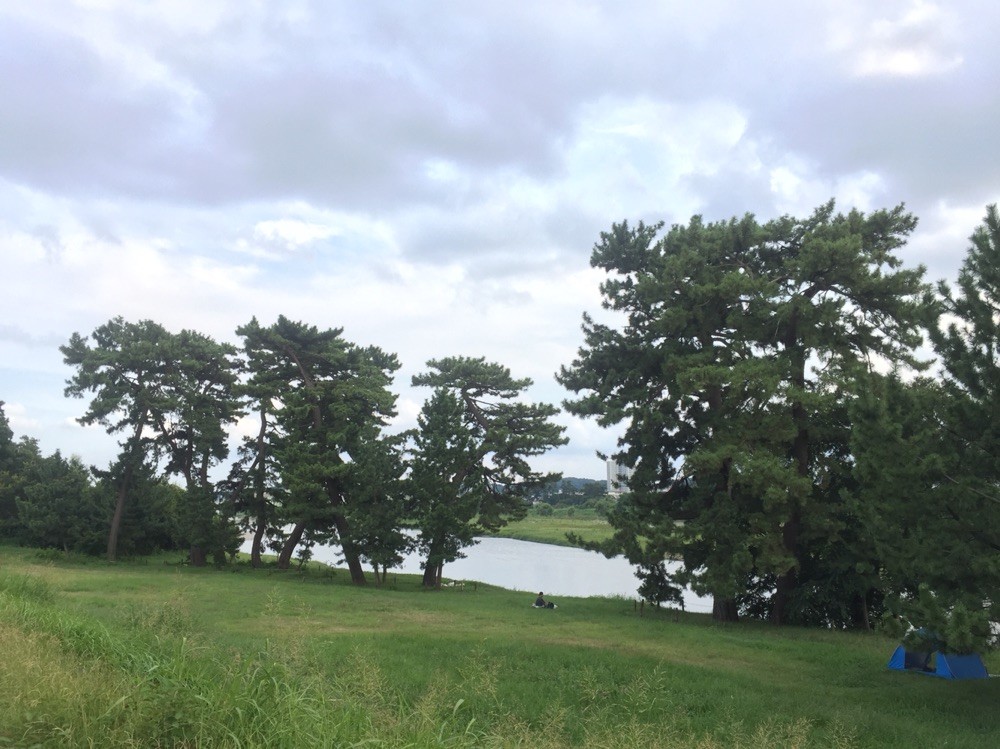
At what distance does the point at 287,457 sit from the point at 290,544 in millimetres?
4791

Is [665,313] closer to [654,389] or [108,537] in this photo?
[654,389]

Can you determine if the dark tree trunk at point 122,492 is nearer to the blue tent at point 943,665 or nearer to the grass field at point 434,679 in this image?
the grass field at point 434,679

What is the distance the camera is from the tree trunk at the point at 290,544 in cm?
2894

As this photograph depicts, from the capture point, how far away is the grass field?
4648 millimetres

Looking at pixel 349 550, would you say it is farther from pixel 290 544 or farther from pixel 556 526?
pixel 556 526

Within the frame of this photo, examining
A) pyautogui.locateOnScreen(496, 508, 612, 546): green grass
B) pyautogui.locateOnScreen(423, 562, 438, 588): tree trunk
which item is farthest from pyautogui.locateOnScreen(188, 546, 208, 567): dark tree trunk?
pyautogui.locateOnScreen(496, 508, 612, 546): green grass

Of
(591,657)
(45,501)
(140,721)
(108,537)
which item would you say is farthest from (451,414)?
(140,721)

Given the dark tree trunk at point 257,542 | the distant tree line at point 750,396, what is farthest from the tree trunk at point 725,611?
the dark tree trunk at point 257,542

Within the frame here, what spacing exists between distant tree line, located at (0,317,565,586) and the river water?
6.86 ft

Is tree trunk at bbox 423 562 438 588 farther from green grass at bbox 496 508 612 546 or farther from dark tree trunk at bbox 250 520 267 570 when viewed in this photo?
green grass at bbox 496 508 612 546

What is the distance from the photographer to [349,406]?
91.7 feet

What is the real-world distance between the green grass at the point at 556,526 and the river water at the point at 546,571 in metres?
2.73

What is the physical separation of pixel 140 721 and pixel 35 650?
2.41 meters

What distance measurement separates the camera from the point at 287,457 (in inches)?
1055
